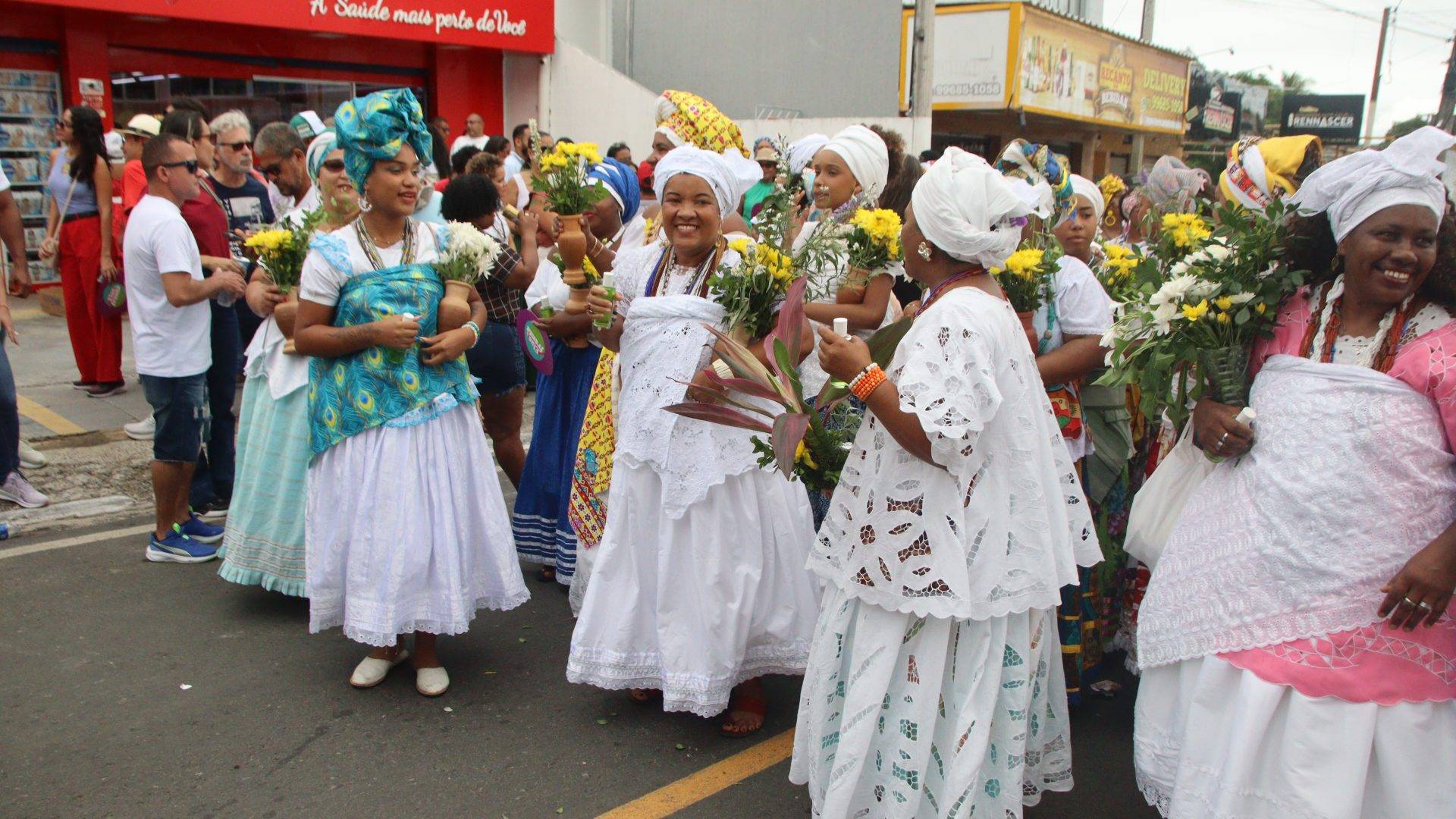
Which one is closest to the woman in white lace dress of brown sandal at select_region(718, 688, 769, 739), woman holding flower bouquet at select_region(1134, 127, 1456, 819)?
woman holding flower bouquet at select_region(1134, 127, 1456, 819)

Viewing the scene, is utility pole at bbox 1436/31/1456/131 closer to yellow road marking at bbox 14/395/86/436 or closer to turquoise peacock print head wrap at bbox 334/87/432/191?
turquoise peacock print head wrap at bbox 334/87/432/191

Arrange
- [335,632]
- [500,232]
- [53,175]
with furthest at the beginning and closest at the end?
[53,175], [500,232], [335,632]

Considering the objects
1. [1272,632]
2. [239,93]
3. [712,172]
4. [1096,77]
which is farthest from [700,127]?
[1096,77]

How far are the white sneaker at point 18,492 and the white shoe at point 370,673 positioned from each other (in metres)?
3.26

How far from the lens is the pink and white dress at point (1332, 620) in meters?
2.68

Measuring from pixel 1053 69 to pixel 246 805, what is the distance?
2417 centimetres

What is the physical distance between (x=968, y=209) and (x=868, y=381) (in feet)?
1.81

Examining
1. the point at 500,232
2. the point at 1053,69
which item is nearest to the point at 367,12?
the point at 500,232

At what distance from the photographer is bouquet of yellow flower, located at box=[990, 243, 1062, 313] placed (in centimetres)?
390

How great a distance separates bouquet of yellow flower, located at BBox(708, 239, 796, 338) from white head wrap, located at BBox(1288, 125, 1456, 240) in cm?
172

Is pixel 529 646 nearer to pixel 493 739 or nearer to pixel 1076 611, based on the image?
pixel 493 739

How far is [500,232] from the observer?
257 inches

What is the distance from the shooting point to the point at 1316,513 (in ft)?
9.16

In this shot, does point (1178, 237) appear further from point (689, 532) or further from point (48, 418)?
point (48, 418)
